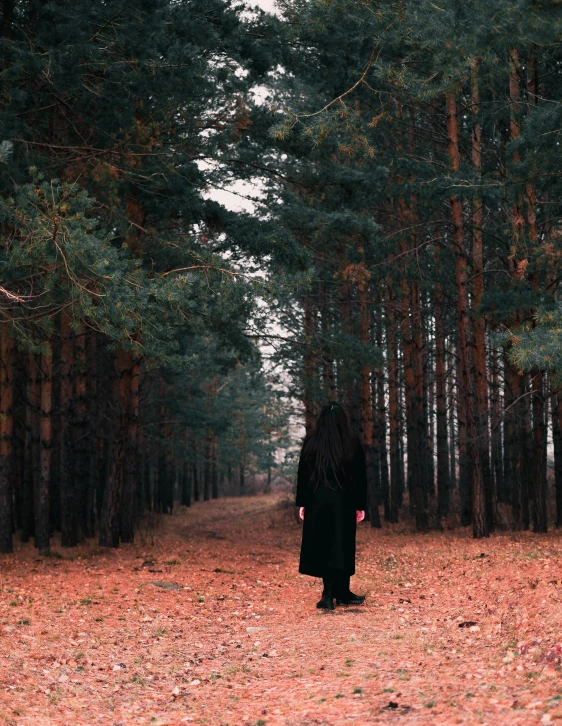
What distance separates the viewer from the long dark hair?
30.1 feet

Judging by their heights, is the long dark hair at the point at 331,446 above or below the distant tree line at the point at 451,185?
below

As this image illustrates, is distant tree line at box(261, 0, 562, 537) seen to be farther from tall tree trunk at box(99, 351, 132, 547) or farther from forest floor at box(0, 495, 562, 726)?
tall tree trunk at box(99, 351, 132, 547)

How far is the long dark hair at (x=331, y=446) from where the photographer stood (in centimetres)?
918

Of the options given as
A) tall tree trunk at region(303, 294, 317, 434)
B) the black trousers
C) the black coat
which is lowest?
the black trousers

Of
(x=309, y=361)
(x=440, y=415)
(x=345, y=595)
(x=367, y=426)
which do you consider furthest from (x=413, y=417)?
(x=345, y=595)

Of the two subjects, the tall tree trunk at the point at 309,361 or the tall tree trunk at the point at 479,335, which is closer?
the tall tree trunk at the point at 479,335

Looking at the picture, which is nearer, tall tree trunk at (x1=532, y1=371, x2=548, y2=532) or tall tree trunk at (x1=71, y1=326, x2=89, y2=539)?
tall tree trunk at (x1=532, y1=371, x2=548, y2=532)

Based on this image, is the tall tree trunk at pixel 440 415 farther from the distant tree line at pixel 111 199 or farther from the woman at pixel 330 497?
the woman at pixel 330 497

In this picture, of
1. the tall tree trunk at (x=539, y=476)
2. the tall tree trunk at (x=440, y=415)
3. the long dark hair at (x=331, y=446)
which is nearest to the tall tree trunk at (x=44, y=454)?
the long dark hair at (x=331, y=446)

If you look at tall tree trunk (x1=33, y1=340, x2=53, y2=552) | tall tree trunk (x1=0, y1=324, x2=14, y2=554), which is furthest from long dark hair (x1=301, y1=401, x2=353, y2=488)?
tall tree trunk (x1=33, y1=340, x2=53, y2=552)

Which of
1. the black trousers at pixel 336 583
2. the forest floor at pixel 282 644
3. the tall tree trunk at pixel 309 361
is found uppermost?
the tall tree trunk at pixel 309 361

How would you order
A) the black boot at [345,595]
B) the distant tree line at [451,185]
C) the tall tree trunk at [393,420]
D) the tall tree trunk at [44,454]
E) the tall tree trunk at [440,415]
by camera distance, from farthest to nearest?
1. the tall tree trunk at [393,420]
2. the tall tree trunk at [440,415]
3. the tall tree trunk at [44,454]
4. the distant tree line at [451,185]
5. the black boot at [345,595]

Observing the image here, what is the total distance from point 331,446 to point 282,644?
2.43 metres

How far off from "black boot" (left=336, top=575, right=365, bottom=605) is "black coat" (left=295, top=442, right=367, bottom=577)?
0.63 feet
